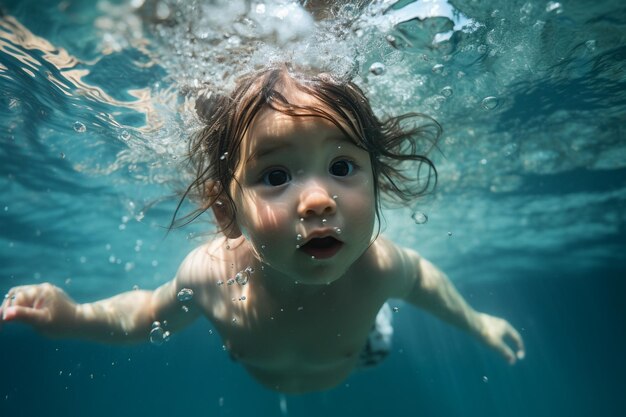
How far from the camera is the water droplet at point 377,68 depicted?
7138mm

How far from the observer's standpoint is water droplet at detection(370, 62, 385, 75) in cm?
714

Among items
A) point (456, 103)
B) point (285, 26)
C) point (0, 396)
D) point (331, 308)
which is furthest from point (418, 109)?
point (0, 396)

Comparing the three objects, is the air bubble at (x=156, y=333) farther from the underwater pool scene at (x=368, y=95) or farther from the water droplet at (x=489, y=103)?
the water droplet at (x=489, y=103)

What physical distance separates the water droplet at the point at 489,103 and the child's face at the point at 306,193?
699cm

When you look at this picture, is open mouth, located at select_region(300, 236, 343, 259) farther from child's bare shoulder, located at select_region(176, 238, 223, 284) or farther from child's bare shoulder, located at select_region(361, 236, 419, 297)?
child's bare shoulder, located at select_region(176, 238, 223, 284)

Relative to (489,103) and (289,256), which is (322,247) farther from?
(489,103)

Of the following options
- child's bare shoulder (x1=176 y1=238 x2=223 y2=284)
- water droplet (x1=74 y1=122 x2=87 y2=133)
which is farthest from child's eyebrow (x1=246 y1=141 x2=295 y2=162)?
water droplet (x1=74 y1=122 x2=87 y2=133)

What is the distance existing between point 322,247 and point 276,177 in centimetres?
72

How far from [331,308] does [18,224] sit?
52.9ft

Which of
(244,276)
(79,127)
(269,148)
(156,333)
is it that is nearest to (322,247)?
(269,148)

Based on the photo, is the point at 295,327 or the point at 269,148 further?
the point at 295,327

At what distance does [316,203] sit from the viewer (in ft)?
10.1

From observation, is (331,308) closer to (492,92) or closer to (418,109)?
(418,109)

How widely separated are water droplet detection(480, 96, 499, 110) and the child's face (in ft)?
22.9
